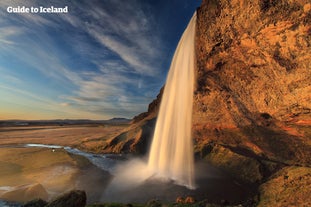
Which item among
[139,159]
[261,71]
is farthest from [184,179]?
[261,71]

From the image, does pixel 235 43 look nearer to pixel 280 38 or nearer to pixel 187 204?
pixel 280 38

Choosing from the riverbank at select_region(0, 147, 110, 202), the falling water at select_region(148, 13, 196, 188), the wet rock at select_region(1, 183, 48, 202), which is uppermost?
the falling water at select_region(148, 13, 196, 188)

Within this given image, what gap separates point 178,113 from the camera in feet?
63.2

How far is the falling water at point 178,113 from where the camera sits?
Result: 60.0ft

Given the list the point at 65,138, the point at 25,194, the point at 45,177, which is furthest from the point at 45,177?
the point at 65,138

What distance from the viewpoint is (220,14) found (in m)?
15.1

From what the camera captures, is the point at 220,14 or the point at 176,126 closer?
the point at 220,14

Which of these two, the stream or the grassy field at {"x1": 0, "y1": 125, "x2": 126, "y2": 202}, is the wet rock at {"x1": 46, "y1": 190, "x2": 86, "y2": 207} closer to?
the stream

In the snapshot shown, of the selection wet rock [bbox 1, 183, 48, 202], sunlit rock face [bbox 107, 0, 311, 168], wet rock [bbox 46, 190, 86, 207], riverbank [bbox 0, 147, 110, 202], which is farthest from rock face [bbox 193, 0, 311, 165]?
wet rock [bbox 1, 183, 48, 202]

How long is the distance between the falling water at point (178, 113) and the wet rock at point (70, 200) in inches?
390

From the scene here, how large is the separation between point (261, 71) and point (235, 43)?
2.77m

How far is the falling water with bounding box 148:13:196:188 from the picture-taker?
18.3 meters

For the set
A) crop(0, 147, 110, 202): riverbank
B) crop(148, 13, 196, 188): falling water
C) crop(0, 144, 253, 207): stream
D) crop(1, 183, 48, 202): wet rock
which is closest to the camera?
crop(1, 183, 48, 202): wet rock

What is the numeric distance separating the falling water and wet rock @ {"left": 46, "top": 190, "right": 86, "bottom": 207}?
390 inches
